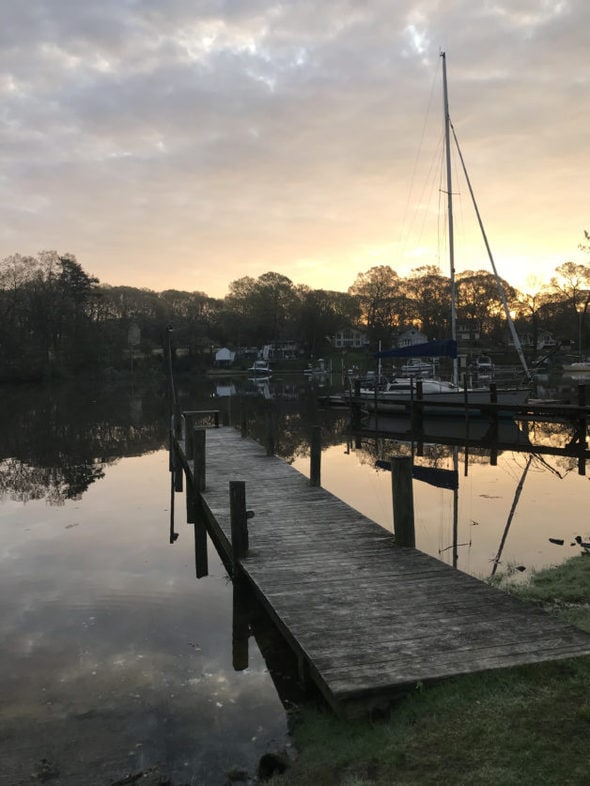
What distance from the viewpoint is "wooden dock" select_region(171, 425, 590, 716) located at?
5113 mm

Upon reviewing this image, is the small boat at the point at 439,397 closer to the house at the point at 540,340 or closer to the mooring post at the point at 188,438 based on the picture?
the mooring post at the point at 188,438

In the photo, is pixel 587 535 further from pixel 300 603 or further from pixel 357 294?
pixel 357 294

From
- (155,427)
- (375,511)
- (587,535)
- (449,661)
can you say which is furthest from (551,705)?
(155,427)

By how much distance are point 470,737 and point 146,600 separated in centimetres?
611

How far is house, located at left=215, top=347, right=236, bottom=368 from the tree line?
1968mm

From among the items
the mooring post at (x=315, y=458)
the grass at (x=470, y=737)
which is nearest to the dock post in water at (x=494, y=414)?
the mooring post at (x=315, y=458)

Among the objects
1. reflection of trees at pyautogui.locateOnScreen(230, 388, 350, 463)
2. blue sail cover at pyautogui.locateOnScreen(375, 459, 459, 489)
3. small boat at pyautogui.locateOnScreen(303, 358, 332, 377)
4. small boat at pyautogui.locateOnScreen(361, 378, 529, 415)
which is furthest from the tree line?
blue sail cover at pyautogui.locateOnScreen(375, 459, 459, 489)

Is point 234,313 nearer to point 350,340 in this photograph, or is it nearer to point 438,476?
point 350,340

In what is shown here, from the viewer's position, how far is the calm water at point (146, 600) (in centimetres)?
543

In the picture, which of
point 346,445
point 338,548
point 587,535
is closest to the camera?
point 338,548

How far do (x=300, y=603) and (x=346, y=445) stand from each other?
18.9 m

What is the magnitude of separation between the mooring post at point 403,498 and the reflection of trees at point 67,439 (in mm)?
10780

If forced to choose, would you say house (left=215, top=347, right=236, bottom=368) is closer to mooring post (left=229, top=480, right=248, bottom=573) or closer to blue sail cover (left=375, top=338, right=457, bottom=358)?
blue sail cover (left=375, top=338, right=457, bottom=358)

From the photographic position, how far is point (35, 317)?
72.8 metres
